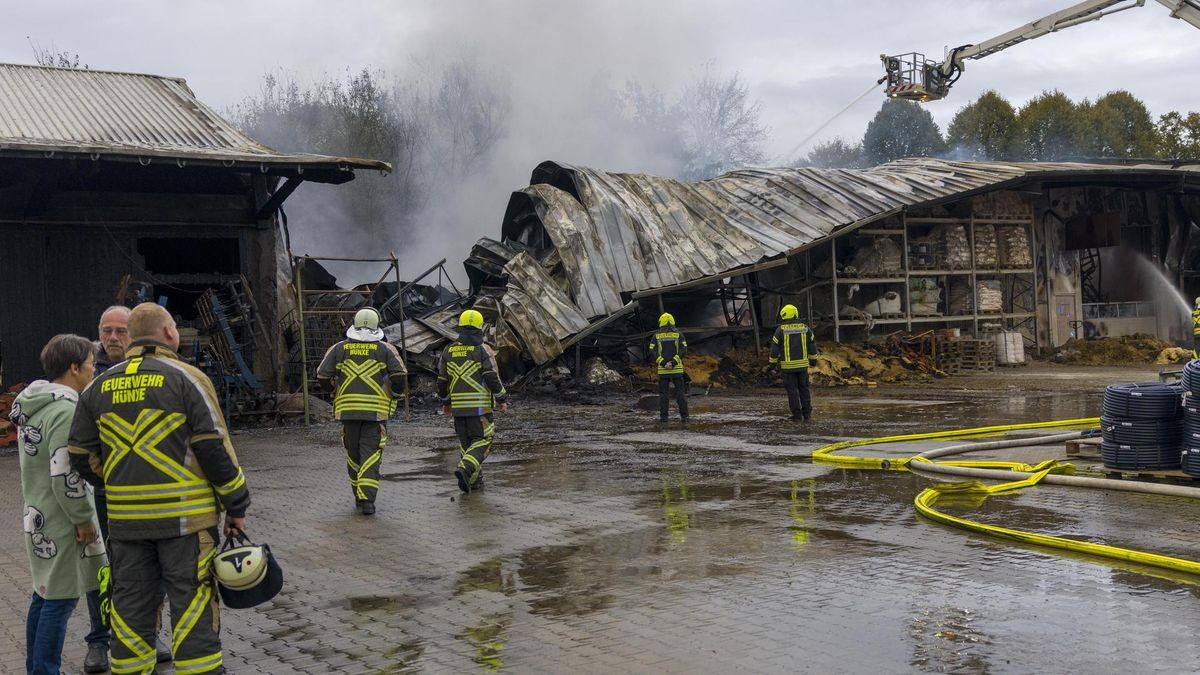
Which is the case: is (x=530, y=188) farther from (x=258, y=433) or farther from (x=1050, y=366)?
(x=1050, y=366)

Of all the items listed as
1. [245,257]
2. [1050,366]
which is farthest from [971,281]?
[245,257]

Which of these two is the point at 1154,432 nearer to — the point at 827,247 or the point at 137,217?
the point at 137,217

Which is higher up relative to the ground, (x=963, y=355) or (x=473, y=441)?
(x=963, y=355)

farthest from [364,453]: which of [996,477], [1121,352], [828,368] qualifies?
[1121,352]

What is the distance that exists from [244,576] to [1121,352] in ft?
88.3

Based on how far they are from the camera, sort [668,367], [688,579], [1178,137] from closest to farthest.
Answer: [688,579] → [668,367] → [1178,137]

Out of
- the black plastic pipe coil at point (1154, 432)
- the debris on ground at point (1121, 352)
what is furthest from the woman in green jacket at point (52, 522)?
the debris on ground at point (1121, 352)

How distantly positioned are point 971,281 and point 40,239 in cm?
2091

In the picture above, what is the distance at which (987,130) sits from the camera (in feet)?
193

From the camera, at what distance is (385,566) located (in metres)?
6.96

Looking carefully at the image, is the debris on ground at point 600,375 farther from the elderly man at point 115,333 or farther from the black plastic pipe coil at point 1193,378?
the elderly man at point 115,333

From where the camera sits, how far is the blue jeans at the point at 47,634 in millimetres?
4594

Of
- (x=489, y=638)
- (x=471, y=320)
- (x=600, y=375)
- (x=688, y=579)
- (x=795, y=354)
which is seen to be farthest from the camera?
(x=600, y=375)

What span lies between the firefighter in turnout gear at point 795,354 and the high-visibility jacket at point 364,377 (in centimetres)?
710
